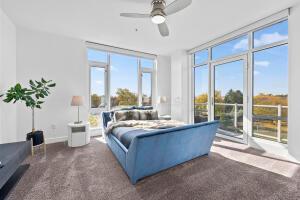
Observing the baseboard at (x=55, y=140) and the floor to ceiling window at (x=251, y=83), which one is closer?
the floor to ceiling window at (x=251, y=83)

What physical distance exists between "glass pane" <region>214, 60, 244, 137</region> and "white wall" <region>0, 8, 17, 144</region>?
201 inches

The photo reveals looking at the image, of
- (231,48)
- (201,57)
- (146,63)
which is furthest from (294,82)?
(146,63)

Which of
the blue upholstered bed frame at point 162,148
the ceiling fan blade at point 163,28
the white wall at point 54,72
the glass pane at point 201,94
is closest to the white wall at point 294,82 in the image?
the blue upholstered bed frame at point 162,148

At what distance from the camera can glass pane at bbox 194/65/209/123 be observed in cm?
454

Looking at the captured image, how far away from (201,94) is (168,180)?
3.34 meters

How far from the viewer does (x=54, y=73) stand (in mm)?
3686

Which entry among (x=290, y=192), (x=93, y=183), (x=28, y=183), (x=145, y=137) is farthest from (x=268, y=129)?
(x=28, y=183)

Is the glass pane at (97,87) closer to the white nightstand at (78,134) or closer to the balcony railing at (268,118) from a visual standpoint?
the white nightstand at (78,134)

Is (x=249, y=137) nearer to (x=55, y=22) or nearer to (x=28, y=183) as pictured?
(x=28, y=183)

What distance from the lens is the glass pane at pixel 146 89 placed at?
17.5ft

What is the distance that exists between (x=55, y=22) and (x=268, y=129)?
5.38 metres

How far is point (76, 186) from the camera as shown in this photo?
1882 mm

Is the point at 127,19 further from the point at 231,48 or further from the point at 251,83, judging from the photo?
the point at 251,83

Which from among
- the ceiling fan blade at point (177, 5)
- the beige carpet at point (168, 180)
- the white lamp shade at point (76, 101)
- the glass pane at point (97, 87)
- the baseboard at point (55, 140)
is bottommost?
the beige carpet at point (168, 180)
